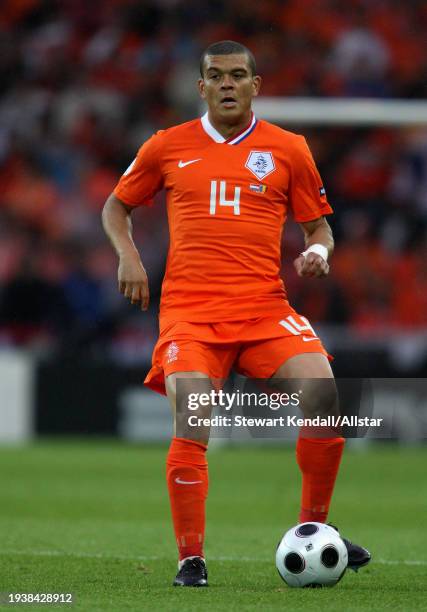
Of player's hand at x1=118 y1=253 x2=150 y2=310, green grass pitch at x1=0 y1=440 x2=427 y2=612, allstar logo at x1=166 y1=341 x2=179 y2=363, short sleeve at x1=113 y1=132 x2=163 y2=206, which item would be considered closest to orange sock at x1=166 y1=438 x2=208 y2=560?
green grass pitch at x1=0 y1=440 x2=427 y2=612

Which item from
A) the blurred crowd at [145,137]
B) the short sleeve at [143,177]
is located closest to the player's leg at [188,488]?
the short sleeve at [143,177]

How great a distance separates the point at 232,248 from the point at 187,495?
0.96 meters

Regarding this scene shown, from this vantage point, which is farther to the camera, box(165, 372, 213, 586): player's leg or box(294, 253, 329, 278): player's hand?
box(294, 253, 329, 278): player's hand

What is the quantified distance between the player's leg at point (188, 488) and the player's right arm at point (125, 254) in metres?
0.42

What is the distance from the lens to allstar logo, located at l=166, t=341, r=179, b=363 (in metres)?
4.55

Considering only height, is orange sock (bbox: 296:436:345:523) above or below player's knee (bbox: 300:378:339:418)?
below

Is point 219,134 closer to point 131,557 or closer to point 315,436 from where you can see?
point 315,436

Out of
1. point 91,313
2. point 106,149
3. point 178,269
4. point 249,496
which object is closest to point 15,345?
point 91,313

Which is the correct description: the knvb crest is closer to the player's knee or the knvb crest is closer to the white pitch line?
the player's knee

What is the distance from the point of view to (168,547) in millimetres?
5918

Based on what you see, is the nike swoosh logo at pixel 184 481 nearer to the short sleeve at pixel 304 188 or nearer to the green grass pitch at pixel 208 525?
the green grass pitch at pixel 208 525

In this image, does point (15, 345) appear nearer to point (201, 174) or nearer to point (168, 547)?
point (168, 547)

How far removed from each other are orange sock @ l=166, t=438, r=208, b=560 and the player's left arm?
0.74 metres

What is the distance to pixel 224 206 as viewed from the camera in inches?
188
